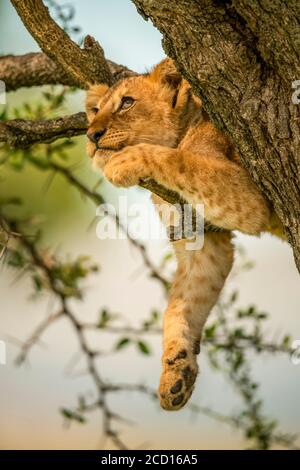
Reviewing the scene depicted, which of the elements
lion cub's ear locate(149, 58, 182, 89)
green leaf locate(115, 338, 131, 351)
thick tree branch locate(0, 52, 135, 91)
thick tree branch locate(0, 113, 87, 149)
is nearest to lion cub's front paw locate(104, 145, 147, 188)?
thick tree branch locate(0, 113, 87, 149)

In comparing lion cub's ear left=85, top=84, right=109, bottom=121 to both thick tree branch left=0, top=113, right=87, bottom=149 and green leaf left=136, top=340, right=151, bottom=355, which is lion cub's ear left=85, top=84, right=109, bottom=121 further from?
green leaf left=136, top=340, right=151, bottom=355

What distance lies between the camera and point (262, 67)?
12.3 ft

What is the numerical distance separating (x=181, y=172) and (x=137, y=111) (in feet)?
2.85

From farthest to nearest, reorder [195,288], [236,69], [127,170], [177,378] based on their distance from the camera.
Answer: [195,288] < [177,378] < [127,170] < [236,69]

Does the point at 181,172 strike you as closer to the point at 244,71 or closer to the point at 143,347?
the point at 244,71

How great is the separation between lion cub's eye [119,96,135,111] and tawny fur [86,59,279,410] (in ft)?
0.06

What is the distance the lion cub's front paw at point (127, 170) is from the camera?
4.44 metres

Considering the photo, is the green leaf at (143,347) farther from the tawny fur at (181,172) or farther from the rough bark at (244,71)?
the rough bark at (244,71)

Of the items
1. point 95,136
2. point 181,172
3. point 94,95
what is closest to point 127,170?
point 181,172

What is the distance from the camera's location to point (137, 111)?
5.19m

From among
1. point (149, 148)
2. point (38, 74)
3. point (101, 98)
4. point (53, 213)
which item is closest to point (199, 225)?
point (149, 148)

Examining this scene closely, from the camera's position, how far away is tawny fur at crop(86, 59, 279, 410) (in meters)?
4.44

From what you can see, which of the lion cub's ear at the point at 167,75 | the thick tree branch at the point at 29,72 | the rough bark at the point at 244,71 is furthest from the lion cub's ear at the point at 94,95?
the rough bark at the point at 244,71
